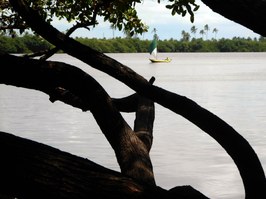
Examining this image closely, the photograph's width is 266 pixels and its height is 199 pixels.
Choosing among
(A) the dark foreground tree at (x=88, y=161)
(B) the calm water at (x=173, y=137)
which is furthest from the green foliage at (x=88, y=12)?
(B) the calm water at (x=173, y=137)

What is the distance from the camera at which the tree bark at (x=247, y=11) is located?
13.0ft

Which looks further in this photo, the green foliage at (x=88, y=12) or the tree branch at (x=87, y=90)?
the green foliage at (x=88, y=12)

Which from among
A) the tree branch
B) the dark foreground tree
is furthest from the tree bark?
the tree branch

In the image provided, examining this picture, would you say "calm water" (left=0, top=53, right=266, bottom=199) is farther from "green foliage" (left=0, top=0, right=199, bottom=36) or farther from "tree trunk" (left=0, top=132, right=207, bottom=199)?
"tree trunk" (left=0, top=132, right=207, bottom=199)

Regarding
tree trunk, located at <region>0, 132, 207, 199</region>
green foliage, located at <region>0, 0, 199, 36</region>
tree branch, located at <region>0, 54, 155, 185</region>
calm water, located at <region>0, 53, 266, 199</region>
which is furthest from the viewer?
calm water, located at <region>0, 53, 266, 199</region>

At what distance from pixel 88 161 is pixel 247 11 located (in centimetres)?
127

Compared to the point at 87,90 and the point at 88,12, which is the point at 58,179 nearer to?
the point at 87,90

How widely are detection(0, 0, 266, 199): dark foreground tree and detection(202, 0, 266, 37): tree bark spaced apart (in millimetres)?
906

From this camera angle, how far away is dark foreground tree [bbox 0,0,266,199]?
3945 mm

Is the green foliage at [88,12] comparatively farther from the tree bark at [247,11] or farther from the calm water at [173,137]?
the calm water at [173,137]

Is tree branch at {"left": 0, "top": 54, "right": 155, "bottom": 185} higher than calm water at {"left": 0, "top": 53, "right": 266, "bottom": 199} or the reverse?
higher

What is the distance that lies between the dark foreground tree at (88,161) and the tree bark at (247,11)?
0.91 m

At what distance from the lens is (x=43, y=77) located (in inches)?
196

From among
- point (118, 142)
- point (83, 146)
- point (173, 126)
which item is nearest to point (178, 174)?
point (83, 146)
